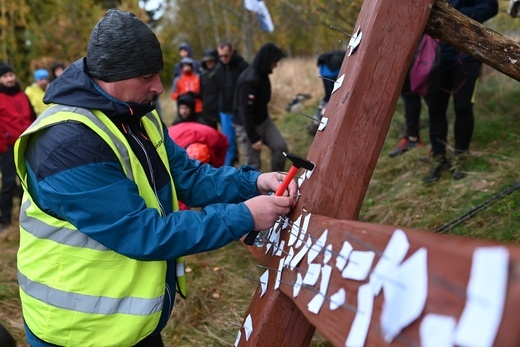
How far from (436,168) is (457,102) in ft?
2.17

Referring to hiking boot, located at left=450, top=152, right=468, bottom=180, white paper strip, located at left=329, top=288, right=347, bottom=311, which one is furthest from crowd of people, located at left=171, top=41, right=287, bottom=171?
white paper strip, located at left=329, top=288, right=347, bottom=311

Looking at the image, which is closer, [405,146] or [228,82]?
[405,146]

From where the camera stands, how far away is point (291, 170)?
5.60 feet

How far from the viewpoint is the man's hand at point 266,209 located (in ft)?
5.53

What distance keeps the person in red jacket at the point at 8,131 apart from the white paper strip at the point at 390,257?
19.9 feet

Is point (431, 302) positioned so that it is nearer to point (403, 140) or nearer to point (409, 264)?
point (409, 264)

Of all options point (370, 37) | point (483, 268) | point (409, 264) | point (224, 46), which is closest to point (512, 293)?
point (483, 268)

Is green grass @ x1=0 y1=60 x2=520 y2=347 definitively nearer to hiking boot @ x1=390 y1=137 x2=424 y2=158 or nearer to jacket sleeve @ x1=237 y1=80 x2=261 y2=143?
hiking boot @ x1=390 y1=137 x2=424 y2=158

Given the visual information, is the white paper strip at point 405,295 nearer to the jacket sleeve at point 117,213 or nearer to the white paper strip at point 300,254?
the white paper strip at point 300,254

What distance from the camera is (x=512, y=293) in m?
0.78

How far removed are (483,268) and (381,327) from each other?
0.27 m

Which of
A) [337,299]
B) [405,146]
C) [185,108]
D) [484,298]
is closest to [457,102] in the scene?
[405,146]

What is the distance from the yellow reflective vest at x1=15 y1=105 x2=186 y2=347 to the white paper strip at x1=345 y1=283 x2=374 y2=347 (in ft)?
2.97

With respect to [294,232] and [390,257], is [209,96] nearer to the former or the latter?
[294,232]
